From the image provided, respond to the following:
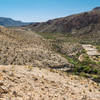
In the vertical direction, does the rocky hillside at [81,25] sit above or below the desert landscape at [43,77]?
above

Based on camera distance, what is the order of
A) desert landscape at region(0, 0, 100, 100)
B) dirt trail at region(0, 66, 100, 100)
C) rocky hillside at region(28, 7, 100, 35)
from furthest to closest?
1. rocky hillside at region(28, 7, 100, 35)
2. desert landscape at region(0, 0, 100, 100)
3. dirt trail at region(0, 66, 100, 100)

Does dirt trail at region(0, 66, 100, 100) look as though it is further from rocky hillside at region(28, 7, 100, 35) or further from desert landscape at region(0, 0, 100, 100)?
rocky hillside at region(28, 7, 100, 35)

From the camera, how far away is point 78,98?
1049cm

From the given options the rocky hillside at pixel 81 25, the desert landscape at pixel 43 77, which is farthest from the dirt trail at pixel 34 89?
the rocky hillside at pixel 81 25

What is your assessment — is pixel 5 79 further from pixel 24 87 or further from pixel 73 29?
pixel 73 29

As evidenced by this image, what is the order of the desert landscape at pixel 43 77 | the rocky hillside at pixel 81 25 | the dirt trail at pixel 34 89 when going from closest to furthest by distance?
the dirt trail at pixel 34 89 < the desert landscape at pixel 43 77 < the rocky hillside at pixel 81 25

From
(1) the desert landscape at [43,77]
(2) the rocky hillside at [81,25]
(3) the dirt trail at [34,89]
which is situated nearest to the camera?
(3) the dirt trail at [34,89]

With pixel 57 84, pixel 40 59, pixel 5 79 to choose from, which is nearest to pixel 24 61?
pixel 40 59

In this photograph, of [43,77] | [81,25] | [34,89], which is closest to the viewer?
[34,89]

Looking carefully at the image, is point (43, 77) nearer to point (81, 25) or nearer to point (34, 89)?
point (34, 89)

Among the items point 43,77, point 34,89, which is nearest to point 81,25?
point 43,77

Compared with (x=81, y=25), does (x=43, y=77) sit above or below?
below

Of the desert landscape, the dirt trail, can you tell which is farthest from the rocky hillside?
the dirt trail

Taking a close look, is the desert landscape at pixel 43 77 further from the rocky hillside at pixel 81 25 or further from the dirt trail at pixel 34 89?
the rocky hillside at pixel 81 25
